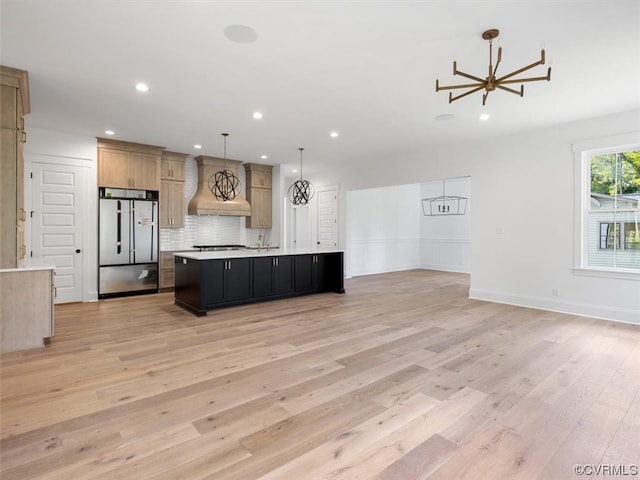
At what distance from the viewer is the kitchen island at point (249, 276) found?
5.11 meters

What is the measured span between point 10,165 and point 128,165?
283 centimetres

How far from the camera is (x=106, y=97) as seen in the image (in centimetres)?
419

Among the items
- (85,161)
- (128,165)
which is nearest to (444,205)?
(128,165)

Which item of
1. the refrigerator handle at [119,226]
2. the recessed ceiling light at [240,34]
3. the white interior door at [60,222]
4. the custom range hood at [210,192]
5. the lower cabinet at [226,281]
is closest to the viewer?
the recessed ceiling light at [240,34]

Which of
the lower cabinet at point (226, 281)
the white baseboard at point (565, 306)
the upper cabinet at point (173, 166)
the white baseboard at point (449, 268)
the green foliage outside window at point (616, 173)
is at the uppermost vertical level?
the upper cabinet at point (173, 166)

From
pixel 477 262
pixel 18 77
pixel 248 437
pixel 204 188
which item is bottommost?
pixel 248 437

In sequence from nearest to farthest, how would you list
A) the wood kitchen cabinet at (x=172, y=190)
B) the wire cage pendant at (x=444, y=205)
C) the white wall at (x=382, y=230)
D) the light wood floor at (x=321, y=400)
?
the light wood floor at (x=321, y=400) → the wood kitchen cabinet at (x=172, y=190) → the white wall at (x=382, y=230) → the wire cage pendant at (x=444, y=205)

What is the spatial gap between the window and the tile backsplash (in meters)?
6.99

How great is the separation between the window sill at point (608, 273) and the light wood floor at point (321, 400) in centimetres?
72

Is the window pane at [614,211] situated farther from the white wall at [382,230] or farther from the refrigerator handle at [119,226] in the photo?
the refrigerator handle at [119,226]

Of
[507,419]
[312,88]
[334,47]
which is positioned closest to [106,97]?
[312,88]

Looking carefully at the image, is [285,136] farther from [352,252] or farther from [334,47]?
[352,252]

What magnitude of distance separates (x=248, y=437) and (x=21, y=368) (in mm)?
2559

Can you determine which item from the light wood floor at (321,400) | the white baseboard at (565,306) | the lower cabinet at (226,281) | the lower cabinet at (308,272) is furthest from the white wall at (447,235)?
the lower cabinet at (226,281)
